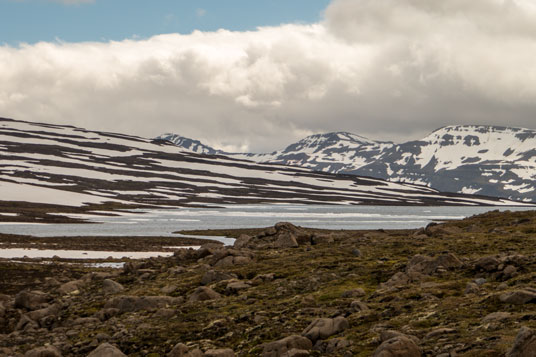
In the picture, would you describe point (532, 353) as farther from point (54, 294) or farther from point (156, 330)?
point (54, 294)

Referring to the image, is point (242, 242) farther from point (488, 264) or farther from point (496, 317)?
point (496, 317)

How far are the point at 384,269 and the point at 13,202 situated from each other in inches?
7146

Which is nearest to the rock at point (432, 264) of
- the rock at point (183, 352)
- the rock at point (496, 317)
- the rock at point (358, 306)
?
the rock at point (358, 306)

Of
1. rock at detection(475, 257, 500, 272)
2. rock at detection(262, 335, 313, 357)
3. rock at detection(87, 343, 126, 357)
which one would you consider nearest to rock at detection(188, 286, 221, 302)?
rock at detection(87, 343, 126, 357)

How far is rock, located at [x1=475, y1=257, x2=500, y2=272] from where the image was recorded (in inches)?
1081

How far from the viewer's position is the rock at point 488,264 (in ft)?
90.1

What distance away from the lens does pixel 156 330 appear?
2553cm

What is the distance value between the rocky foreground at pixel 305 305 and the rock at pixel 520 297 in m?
0.04

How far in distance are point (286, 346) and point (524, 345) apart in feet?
26.3

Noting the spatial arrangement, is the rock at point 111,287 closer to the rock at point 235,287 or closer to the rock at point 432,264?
the rock at point 235,287

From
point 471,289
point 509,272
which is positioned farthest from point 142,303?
point 509,272

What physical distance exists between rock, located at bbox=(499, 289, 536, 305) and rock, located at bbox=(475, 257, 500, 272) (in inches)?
275

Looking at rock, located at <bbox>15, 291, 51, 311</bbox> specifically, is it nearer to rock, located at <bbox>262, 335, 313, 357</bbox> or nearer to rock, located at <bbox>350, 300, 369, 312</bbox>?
rock, located at <bbox>262, 335, 313, 357</bbox>

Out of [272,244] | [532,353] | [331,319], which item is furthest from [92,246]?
[532,353]
